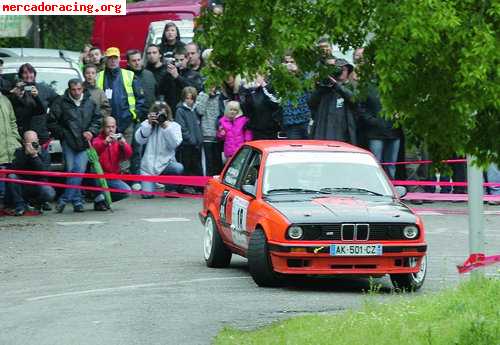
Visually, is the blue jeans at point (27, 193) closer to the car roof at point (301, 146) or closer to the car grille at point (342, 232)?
the car roof at point (301, 146)

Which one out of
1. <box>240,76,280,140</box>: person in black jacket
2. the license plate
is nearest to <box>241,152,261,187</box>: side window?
the license plate

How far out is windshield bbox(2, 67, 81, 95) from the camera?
28.3 meters

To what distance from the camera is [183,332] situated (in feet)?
43.8

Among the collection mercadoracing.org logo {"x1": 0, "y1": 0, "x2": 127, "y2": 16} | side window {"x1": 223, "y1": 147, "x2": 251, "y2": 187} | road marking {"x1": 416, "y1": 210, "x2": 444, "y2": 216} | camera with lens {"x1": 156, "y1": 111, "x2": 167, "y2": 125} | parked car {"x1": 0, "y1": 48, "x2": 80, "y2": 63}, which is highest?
mercadoracing.org logo {"x1": 0, "y1": 0, "x2": 127, "y2": 16}

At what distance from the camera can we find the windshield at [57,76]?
28.3 metres

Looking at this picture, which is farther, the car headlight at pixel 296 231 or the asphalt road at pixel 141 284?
the car headlight at pixel 296 231

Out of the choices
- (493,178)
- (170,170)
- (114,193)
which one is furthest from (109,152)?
(493,178)

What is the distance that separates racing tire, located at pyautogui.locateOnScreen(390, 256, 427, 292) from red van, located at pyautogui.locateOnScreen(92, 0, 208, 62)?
20348 mm

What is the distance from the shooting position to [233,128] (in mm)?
27172

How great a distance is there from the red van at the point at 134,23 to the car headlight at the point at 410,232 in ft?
67.4

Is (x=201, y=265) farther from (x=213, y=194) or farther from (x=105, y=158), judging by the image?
(x=105, y=158)

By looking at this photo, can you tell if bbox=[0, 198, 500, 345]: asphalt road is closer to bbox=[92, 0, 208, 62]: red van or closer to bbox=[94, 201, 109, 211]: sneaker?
bbox=[94, 201, 109, 211]: sneaker

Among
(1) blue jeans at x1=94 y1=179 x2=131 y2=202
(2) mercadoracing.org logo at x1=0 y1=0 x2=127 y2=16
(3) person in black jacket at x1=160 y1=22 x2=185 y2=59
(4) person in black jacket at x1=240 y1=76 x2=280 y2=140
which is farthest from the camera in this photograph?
(2) mercadoracing.org logo at x1=0 y1=0 x2=127 y2=16

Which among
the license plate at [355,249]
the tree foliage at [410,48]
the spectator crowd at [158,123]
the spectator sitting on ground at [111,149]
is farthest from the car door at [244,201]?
the spectator sitting on ground at [111,149]
